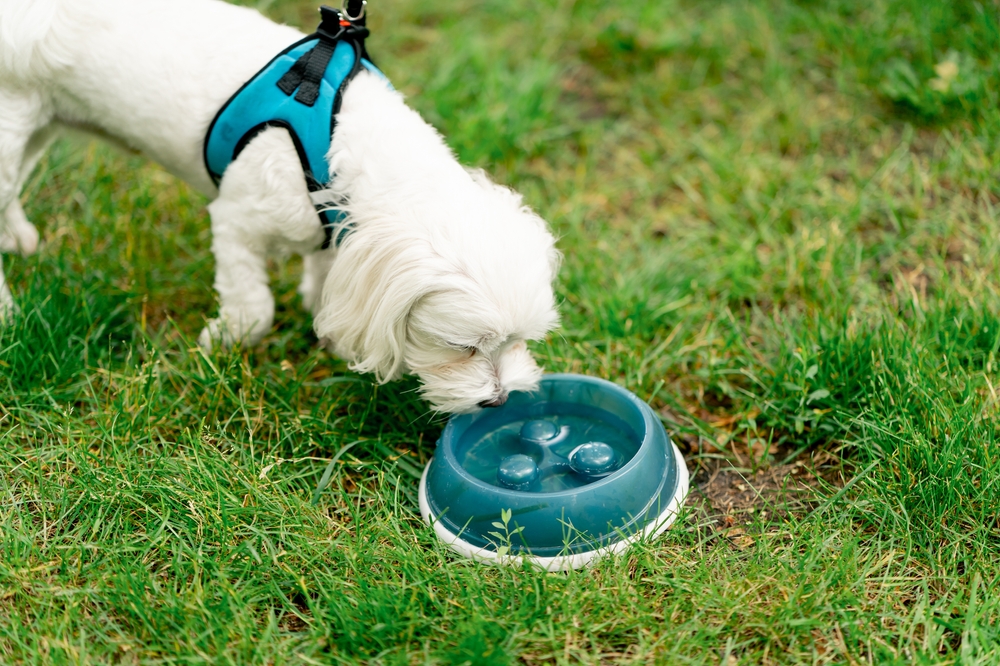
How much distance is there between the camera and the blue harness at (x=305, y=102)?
2.72 metres

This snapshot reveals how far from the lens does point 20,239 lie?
351 cm

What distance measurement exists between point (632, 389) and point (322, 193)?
126 cm

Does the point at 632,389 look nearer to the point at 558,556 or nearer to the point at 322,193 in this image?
the point at 558,556

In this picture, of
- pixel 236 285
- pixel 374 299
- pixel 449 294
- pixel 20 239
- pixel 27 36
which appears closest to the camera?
pixel 449 294

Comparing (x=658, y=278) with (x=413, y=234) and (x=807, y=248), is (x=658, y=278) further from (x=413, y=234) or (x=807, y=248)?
(x=413, y=234)

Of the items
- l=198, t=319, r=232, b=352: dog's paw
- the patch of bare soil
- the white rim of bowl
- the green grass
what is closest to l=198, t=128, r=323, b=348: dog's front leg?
→ l=198, t=319, r=232, b=352: dog's paw

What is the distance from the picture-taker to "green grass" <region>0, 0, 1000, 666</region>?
88.6 inches

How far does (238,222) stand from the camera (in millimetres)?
2893

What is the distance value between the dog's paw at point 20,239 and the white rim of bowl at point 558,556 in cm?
205

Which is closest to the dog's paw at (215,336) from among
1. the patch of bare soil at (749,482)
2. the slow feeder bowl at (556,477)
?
the slow feeder bowl at (556,477)

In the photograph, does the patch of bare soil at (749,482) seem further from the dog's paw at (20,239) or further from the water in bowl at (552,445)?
the dog's paw at (20,239)

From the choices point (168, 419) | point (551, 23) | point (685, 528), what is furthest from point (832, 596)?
point (551, 23)

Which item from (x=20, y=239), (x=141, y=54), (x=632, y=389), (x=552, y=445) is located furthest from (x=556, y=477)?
(x=20, y=239)

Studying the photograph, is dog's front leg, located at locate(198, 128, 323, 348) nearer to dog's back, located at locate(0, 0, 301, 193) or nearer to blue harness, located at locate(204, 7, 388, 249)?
blue harness, located at locate(204, 7, 388, 249)
